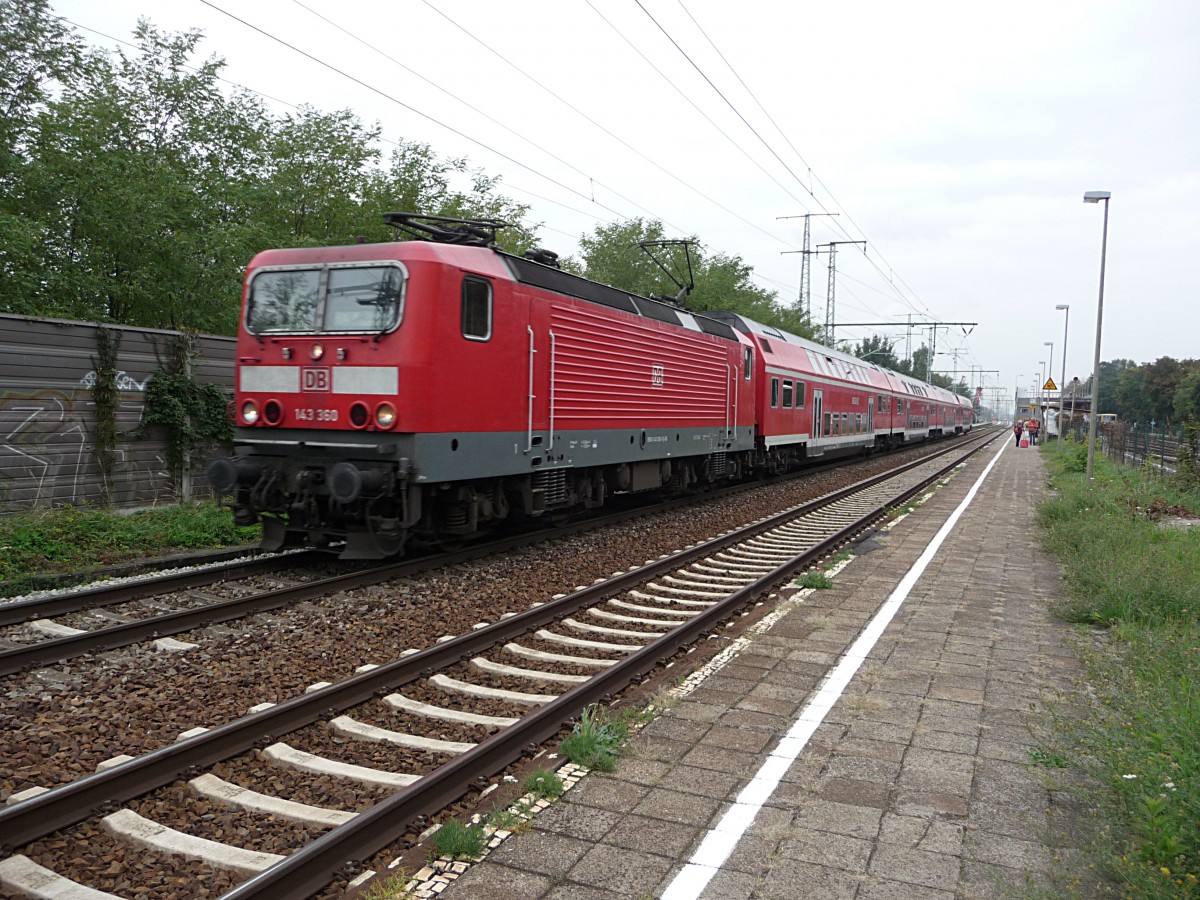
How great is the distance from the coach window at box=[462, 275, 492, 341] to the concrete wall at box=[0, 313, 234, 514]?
5162 mm

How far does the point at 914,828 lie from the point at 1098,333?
19348 millimetres

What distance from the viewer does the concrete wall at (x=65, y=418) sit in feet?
31.0

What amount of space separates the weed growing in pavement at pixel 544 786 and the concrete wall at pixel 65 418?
27.0 feet

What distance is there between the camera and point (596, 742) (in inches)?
171

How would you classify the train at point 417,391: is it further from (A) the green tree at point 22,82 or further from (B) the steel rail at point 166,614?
(A) the green tree at point 22,82

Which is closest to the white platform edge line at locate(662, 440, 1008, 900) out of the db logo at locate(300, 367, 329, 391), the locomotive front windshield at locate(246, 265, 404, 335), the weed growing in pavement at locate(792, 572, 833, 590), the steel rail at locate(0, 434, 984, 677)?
the weed growing in pavement at locate(792, 572, 833, 590)

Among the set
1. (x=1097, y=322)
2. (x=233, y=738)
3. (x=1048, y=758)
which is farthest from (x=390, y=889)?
(x=1097, y=322)

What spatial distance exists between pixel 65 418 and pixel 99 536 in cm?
181

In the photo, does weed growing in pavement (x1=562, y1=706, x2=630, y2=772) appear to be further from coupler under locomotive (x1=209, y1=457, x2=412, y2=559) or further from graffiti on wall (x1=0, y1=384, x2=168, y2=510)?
graffiti on wall (x1=0, y1=384, x2=168, y2=510)

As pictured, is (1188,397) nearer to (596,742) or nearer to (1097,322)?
(1097,322)

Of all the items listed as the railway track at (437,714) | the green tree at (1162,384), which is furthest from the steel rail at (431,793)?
the green tree at (1162,384)

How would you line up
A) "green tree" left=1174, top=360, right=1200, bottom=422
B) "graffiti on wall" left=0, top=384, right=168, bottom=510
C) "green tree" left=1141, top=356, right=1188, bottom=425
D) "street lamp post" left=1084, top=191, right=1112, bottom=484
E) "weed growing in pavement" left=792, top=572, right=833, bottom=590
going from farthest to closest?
"green tree" left=1141, top=356, right=1188, bottom=425
"green tree" left=1174, top=360, right=1200, bottom=422
"street lamp post" left=1084, top=191, right=1112, bottom=484
"graffiti on wall" left=0, top=384, right=168, bottom=510
"weed growing in pavement" left=792, top=572, right=833, bottom=590

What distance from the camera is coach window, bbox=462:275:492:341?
845 cm

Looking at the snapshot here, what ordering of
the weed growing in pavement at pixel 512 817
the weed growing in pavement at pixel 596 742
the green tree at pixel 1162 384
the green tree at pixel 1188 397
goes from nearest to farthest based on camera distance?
the weed growing in pavement at pixel 512 817 → the weed growing in pavement at pixel 596 742 → the green tree at pixel 1188 397 → the green tree at pixel 1162 384
